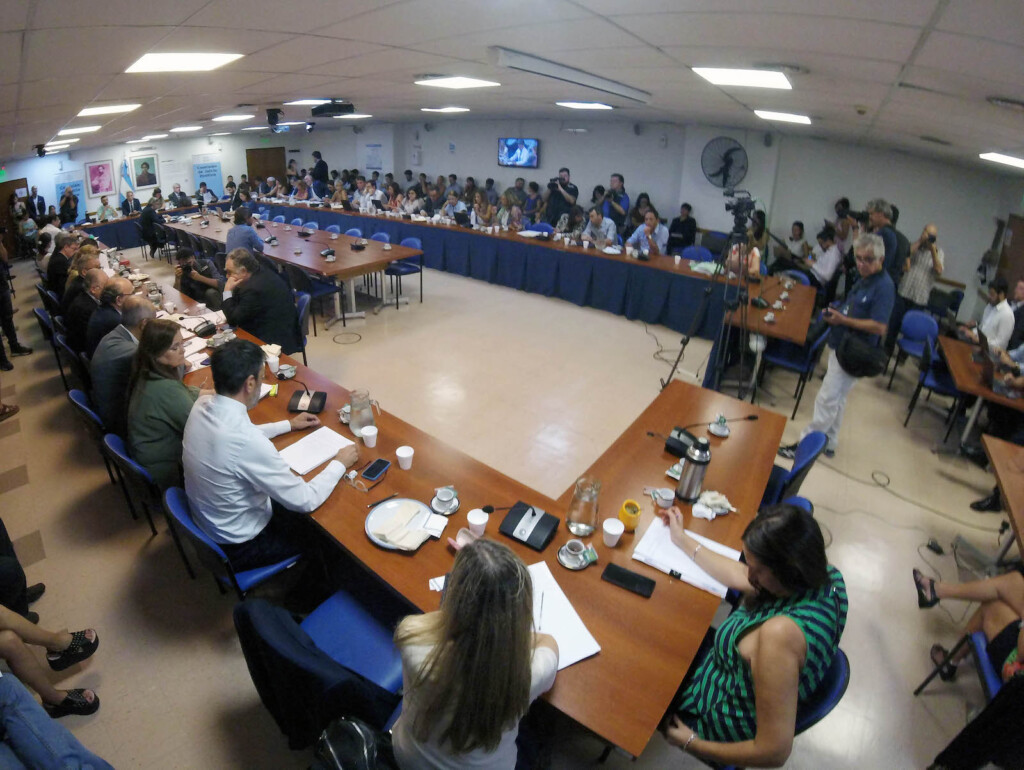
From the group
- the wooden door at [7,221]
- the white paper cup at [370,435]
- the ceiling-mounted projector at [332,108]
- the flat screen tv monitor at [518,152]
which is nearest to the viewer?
the white paper cup at [370,435]

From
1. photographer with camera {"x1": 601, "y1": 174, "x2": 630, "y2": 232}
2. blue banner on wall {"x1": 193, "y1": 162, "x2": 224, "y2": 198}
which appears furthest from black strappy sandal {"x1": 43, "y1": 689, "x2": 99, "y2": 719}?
blue banner on wall {"x1": 193, "y1": 162, "x2": 224, "y2": 198}

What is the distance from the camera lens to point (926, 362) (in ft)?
14.4

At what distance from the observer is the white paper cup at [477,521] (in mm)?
2043

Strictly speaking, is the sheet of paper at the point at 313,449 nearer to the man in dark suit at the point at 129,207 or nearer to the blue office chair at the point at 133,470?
the blue office chair at the point at 133,470

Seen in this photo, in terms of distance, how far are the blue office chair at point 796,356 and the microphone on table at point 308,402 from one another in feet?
12.8

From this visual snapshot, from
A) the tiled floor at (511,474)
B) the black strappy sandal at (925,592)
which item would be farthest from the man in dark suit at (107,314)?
the black strappy sandal at (925,592)

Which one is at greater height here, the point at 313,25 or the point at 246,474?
the point at 313,25

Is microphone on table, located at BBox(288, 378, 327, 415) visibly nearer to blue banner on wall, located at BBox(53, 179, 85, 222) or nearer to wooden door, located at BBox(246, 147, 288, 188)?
blue banner on wall, located at BBox(53, 179, 85, 222)

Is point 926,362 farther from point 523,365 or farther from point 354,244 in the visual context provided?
point 354,244

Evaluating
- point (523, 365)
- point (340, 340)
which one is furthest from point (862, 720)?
point (340, 340)

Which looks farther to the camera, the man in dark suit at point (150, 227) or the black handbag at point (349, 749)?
the man in dark suit at point (150, 227)

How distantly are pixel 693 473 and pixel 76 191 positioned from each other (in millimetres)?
18784

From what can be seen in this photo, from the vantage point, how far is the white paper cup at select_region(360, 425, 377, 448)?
256 cm

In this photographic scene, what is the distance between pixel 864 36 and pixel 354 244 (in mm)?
6510
